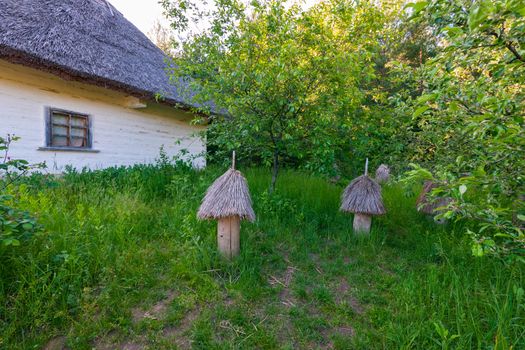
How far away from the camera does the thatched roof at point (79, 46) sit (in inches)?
154

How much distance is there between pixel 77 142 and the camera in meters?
5.33

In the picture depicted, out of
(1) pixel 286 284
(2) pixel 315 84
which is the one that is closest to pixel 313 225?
(1) pixel 286 284

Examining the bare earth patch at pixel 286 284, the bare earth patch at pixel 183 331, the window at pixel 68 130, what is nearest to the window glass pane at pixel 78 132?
the window at pixel 68 130

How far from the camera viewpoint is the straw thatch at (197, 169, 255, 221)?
2.42 metres

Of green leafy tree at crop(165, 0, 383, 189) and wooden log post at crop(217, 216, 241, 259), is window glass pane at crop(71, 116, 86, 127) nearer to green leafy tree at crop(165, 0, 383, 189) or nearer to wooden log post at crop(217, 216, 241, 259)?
green leafy tree at crop(165, 0, 383, 189)

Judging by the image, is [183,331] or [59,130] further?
[59,130]

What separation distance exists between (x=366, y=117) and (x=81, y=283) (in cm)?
356

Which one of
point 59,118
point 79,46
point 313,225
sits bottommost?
point 313,225

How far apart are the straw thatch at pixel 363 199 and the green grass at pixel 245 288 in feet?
1.23

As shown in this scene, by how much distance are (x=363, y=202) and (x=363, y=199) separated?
0.13 feet

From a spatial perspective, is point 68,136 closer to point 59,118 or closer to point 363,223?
point 59,118

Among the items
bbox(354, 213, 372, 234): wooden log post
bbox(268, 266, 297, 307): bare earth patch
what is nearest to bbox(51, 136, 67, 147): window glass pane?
bbox(268, 266, 297, 307): bare earth patch

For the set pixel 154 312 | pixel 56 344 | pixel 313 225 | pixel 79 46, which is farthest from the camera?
pixel 79 46

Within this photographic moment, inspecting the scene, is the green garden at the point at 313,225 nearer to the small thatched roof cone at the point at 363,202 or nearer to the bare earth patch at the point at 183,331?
the bare earth patch at the point at 183,331
